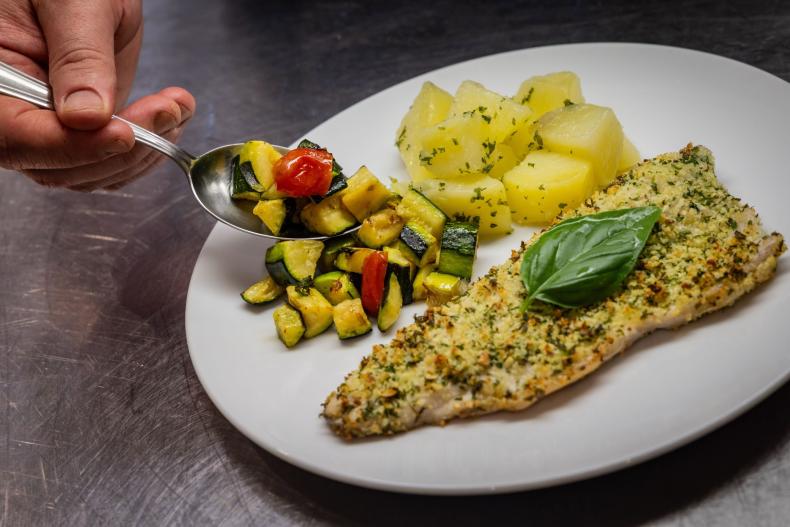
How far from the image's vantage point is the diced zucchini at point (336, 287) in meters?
2.88

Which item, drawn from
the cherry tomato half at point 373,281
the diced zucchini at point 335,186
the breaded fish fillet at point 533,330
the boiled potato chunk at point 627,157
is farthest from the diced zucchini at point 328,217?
the boiled potato chunk at point 627,157

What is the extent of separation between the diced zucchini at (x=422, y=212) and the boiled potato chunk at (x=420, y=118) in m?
0.32

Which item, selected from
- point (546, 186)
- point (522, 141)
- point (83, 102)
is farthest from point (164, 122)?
point (546, 186)

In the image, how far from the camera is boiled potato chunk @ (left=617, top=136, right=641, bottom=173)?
10.7 ft

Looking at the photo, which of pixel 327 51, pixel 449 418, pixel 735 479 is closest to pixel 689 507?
pixel 735 479

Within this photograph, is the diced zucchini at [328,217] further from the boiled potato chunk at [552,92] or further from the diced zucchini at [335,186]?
the boiled potato chunk at [552,92]

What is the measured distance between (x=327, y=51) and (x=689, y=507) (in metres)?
4.46

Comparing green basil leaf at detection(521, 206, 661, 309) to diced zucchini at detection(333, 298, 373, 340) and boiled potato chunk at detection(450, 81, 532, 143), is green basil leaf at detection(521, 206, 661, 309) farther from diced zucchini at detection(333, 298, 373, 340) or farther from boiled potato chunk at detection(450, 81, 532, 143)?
boiled potato chunk at detection(450, 81, 532, 143)

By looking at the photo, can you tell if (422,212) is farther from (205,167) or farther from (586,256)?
(205,167)

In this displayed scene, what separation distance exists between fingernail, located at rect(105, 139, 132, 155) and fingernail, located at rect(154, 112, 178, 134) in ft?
1.39

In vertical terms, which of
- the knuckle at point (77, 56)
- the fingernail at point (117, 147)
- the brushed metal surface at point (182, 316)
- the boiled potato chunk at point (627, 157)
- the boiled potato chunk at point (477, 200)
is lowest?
the brushed metal surface at point (182, 316)

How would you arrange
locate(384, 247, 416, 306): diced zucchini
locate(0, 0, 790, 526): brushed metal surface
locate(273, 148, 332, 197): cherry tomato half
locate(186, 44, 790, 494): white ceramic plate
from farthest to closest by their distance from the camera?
locate(273, 148, 332, 197): cherry tomato half, locate(384, 247, 416, 306): diced zucchini, locate(0, 0, 790, 526): brushed metal surface, locate(186, 44, 790, 494): white ceramic plate

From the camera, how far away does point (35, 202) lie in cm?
452

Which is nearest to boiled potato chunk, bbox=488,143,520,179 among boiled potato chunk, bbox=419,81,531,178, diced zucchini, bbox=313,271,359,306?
boiled potato chunk, bbox=419,81,531,178
